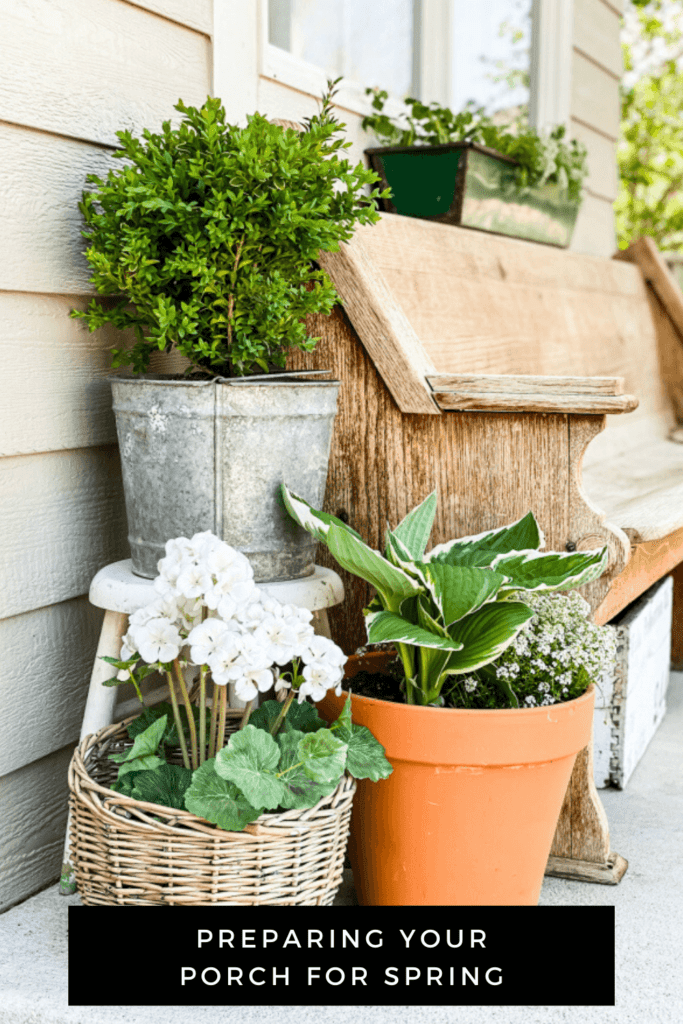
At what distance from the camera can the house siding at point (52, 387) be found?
1424mm

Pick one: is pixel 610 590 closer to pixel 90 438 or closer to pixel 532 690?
pixel 532 690

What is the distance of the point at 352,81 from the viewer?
2.34m

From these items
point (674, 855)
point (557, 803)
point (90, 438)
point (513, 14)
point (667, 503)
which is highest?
point (513, 14)

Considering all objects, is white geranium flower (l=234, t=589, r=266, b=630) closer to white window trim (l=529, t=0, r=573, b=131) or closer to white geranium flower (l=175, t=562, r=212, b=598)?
white geranium flower (l=175, t=562, r=212, b=598)

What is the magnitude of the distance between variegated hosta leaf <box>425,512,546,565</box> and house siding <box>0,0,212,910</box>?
1.81 ft

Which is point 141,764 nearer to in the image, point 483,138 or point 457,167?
point 457,167

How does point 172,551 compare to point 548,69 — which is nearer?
point 172,551

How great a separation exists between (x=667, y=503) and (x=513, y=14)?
80.8 inches

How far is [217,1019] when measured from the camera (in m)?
1.22

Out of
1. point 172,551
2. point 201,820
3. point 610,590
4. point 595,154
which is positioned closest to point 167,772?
point 201,820

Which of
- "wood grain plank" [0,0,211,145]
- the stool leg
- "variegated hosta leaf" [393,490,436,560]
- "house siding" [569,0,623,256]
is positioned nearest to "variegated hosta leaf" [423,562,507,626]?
"variegated hosta leaf" [393,490,436,560]

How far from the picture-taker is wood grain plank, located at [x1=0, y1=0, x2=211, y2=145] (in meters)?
1.40

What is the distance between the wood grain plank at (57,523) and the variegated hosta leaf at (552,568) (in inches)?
25.5

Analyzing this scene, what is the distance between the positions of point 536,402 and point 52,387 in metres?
0.70
